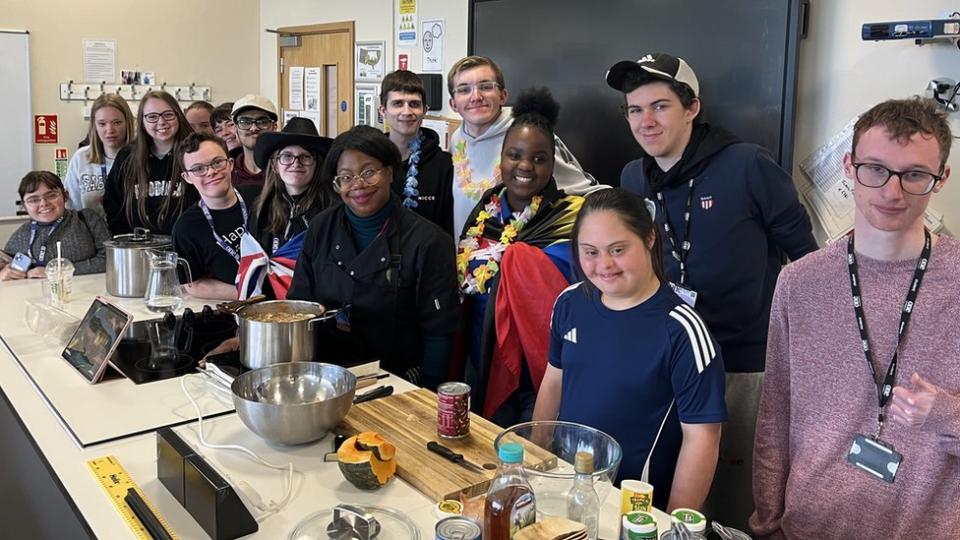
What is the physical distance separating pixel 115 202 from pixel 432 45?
2149 millimetres

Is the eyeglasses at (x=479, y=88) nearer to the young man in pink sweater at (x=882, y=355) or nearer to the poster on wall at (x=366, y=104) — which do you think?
the young man in pink sweater at (x=882, y=355)

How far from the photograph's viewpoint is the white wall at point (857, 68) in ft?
8.61

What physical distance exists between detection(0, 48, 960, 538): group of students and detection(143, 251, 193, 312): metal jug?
0.27 meters

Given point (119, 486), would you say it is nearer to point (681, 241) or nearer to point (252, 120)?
point (681, 241)

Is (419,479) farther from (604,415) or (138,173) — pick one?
(138,173)

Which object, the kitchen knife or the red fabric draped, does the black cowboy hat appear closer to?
the red fabric draped

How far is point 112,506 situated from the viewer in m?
1.48

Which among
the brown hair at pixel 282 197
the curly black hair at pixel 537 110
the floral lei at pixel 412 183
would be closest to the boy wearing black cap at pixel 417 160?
the floral lei at pixel 412 183

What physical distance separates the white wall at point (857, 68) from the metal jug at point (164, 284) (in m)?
2.32

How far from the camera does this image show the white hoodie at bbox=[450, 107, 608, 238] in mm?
2818

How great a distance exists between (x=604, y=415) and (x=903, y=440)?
61 cm

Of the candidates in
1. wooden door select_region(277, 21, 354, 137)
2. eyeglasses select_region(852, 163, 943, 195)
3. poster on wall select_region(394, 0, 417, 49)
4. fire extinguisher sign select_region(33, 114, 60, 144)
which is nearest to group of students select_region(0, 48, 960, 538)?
eyeglasses select_region(852, 163, 943, 195)

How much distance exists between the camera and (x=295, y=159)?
2762mm

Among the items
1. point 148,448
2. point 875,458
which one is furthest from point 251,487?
point 875,458
